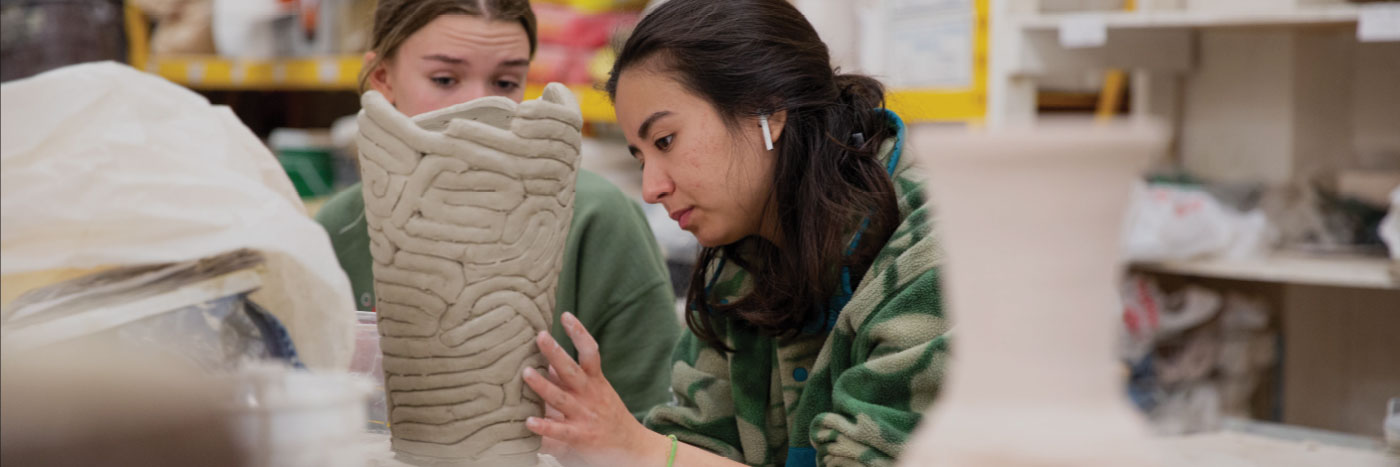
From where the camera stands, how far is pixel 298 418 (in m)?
0.70

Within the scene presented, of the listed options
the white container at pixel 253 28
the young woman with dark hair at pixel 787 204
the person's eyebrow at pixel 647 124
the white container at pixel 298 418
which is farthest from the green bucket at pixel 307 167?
the white container at pixel 298 418

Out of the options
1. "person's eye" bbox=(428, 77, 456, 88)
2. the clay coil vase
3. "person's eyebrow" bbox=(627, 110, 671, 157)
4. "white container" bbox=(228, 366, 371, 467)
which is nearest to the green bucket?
"person's eye" bbox=(428, 77, 456, 88)

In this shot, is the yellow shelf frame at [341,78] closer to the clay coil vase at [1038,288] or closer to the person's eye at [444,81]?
the person's eye at [444,81]

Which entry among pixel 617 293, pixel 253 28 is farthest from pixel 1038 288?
pixel 253 28

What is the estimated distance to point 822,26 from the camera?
8.47 ft

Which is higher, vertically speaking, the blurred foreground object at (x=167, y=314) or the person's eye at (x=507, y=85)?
the person's eye at (x=507, y=85)

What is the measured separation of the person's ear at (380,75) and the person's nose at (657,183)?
59 cm

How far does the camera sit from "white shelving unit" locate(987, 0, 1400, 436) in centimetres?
243

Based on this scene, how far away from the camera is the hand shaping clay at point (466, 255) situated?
92cm

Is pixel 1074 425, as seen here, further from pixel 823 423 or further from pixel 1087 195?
pixel 823 423

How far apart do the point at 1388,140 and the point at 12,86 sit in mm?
2708

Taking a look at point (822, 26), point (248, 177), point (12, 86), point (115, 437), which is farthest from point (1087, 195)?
point (822, 26)

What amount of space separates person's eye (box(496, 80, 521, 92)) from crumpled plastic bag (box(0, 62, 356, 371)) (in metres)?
0.72

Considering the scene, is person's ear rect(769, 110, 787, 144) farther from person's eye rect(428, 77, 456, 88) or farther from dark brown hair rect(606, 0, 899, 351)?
person's eye rect(428, 77, 456, 88)
